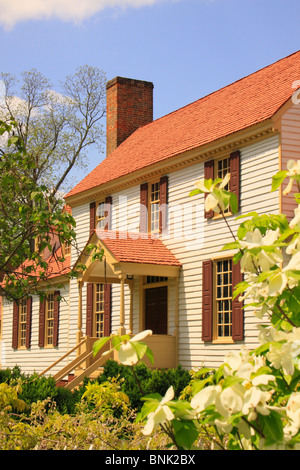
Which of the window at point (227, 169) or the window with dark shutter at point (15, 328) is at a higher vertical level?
the window at point (227, 169)

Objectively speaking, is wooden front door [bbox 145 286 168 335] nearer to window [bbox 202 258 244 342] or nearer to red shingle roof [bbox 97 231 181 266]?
red shingle roof [bbox 97 231 181 266]

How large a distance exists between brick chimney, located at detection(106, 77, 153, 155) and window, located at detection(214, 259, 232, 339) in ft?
34.4

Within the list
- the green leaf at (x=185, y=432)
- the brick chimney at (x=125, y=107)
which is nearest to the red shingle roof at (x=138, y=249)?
the brick chimney at (x=125, y=107)

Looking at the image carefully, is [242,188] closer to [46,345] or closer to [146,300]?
[146,300]

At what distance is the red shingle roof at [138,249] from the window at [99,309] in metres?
3.33

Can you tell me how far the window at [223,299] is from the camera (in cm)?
1689

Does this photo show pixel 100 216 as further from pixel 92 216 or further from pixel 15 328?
pixel 15 328

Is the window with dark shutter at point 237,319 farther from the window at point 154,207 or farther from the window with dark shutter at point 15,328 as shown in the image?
the window with dark shutter at point 15,328

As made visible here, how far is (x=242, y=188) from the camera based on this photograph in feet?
54.9

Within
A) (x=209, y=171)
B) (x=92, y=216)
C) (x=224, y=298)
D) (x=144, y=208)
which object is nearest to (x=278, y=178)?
(x=224, y=298)

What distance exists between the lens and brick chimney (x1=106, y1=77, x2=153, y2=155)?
26094 mm

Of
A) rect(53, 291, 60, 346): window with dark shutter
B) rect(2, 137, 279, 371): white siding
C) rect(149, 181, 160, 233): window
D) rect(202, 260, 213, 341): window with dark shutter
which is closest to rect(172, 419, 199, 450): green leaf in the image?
rect(2, 137, 279, 371): white siding
